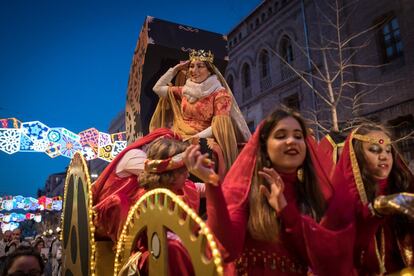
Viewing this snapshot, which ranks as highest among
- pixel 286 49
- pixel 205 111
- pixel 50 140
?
pixel 286 49

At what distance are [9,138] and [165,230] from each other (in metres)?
11.4

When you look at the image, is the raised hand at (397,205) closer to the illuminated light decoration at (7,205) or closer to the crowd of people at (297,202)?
the crowd of people at (297,202)

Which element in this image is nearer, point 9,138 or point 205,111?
point 205,111

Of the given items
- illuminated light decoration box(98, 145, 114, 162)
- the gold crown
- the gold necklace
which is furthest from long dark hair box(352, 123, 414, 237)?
illuminated light decoration box(98, 145, 114, 162)

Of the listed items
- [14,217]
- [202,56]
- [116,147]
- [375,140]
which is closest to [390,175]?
[375,140]

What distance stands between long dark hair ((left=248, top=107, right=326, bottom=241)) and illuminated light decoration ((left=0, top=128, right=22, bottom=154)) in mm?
11165

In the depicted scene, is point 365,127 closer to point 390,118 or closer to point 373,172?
point 373,172

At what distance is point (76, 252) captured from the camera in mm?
2791

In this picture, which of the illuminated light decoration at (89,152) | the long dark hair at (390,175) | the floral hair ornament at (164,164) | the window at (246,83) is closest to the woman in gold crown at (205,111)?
the floral hair ornament at (164,164)

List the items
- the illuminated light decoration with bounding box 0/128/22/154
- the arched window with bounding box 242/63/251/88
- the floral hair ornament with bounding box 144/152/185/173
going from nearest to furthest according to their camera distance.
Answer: the floral hair ornament with bounding box 144/152/185/173 < the illuminated light decoration with bounding box 0/128/22/154 < the arched window with bounding box 242/63/251/88

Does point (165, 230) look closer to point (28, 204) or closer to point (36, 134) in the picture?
point (36, 134)

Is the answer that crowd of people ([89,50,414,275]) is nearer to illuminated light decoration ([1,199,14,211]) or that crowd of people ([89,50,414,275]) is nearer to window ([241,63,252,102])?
window ([241,63,252,102])

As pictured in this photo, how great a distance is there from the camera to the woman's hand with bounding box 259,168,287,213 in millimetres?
1590

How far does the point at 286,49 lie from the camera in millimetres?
15969
